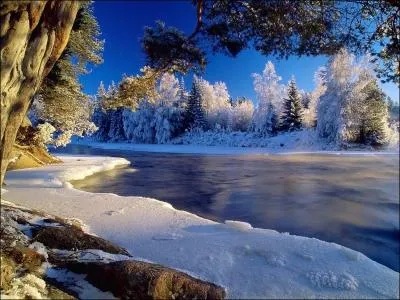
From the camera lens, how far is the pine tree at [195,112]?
54.5m

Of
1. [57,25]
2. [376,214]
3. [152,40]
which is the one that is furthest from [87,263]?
[376,214]

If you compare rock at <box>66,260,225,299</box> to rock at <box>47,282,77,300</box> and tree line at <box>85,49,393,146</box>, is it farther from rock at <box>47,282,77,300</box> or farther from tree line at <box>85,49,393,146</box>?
tree line at <box>85,49,393,146</box>

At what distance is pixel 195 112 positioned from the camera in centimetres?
5662

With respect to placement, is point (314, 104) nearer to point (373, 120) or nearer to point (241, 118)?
point (241, 118)

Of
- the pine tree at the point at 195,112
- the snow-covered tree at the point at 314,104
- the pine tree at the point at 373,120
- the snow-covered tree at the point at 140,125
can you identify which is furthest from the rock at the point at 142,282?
the snow-covered tree at the point at 140,125

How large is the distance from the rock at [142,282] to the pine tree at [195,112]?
168ft

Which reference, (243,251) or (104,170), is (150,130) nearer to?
(104,170)

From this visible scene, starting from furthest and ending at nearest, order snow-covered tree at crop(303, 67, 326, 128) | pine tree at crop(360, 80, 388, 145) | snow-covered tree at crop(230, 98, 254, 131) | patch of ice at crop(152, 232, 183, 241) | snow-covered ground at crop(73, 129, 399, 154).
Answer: snow-covered tree at crop(230, 98, 254, 131), snow-covered tree at crop(303, 67, 326, 128), snow-covered ground at crop(73, 129, 399, 154), pine tree at crop(360, 80, 388, 145), patch of ice at crop(152, 232, 183, 241)

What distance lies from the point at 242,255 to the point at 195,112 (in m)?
51.8

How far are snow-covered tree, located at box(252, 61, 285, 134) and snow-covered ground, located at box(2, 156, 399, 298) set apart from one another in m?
45.6

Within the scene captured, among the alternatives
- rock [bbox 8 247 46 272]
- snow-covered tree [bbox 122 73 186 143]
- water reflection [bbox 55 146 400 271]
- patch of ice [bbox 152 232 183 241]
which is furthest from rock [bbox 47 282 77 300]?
snow-covered tree [bbox 122 73 186 143]

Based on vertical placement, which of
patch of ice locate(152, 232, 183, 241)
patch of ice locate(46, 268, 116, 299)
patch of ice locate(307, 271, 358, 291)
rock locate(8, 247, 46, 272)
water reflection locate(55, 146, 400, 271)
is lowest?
water reflection locate(55, 146, 400, 271)

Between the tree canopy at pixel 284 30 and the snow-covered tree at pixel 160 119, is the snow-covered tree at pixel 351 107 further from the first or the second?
the tree canopy at pixel 284 30

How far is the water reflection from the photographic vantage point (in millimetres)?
8728
